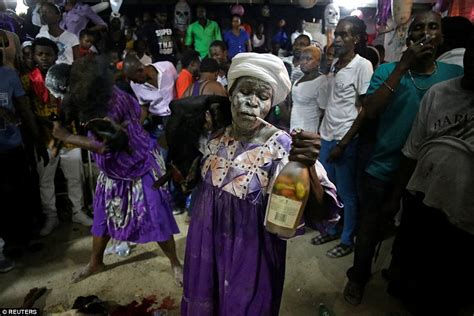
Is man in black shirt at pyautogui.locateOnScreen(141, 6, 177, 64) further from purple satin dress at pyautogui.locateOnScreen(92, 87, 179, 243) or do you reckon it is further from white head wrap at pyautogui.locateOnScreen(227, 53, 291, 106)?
white head wrap at pyautogui.locateOnScreen(227, 53, 291, 106)

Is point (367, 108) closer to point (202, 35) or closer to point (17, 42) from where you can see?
point (17, 42)

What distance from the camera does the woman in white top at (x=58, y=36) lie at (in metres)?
4.20

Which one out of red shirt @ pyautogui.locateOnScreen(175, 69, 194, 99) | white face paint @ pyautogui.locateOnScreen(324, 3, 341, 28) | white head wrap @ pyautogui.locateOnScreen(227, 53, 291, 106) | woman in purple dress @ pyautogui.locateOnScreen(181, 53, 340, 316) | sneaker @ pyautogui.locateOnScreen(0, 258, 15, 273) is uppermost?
white face paint @ pyautogui.locateOnScreen(324, 3, 341, 28)

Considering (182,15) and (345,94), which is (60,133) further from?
(182,15)

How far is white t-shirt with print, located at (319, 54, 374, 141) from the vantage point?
9.27 feet

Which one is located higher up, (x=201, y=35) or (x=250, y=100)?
(x=201, y=35)

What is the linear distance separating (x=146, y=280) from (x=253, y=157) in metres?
1.87

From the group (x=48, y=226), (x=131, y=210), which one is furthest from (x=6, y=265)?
(x=131, y=210)

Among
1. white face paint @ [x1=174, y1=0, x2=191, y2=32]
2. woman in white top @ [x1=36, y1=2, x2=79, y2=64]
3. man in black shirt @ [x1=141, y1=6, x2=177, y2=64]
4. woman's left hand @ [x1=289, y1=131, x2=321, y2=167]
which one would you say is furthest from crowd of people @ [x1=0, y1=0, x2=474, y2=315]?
white face paint @ [x1=174, y1=0, x2=191, y2=32]

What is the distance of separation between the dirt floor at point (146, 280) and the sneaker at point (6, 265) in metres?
0.04

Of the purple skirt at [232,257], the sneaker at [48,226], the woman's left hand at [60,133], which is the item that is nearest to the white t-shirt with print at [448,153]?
the purple skirt at [232,257]

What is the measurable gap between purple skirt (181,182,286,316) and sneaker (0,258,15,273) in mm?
2161

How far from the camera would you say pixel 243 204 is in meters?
1.43

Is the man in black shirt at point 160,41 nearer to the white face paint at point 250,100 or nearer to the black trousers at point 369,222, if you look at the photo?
the black trousers at point 369,222
